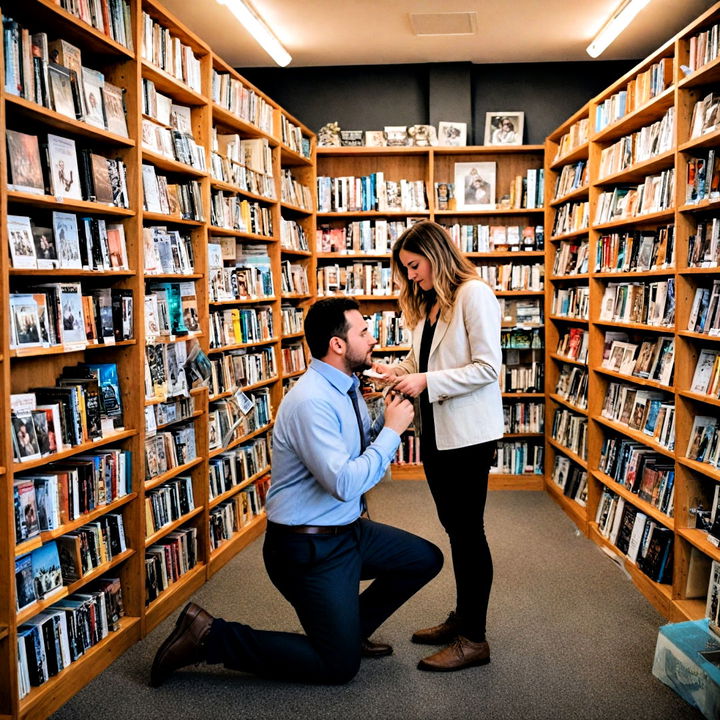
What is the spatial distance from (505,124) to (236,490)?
3.88 m

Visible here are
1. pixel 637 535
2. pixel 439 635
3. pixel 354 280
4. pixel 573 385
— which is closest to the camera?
pixel 439 635

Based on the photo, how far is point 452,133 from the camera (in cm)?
615

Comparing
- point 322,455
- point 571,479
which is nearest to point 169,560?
point 322,455

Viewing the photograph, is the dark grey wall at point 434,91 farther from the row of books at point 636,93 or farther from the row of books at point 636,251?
the row of books at point 636,251

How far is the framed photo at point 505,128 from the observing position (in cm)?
621

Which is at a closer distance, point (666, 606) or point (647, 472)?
point (666, 606)

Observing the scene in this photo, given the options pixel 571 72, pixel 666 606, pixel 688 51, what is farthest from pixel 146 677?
pixel 571 72

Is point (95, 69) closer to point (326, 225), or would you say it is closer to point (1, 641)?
point (1, 641)

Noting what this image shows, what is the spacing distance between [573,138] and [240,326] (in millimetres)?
2736

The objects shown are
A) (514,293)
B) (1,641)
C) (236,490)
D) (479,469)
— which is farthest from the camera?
(514,293)

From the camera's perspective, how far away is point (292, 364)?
17.8ft

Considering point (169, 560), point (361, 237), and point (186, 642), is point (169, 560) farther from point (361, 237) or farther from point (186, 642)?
point (361, 237)

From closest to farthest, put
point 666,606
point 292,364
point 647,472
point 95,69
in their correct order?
1. point 95,69
2. point 666,606
3. point 647,472
4. point 292,364

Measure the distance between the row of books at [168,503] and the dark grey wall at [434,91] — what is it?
12.5 ft
